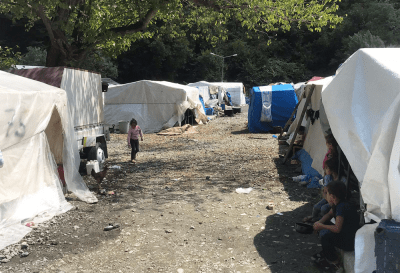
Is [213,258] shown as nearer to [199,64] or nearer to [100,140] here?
[100,140]

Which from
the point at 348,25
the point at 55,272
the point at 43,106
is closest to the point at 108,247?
the point at 55,272

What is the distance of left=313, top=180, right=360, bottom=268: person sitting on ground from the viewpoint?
13.8ft

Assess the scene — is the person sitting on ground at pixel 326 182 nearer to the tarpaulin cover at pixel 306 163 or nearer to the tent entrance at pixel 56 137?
the tarpaulin cover at pixel 306 163

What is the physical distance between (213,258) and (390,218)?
2.20 meters

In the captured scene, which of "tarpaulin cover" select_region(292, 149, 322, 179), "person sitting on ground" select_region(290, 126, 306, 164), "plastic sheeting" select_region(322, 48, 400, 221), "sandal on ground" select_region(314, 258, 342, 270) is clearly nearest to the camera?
"plastic sheeting" select_region(322, 48, 400, 221)

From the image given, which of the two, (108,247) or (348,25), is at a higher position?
(348,25)

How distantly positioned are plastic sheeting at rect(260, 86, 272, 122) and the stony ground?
736cm

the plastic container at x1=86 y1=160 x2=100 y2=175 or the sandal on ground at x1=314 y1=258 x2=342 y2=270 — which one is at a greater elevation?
the plastic container at x1=86 y1=160 x2=100 y2=175

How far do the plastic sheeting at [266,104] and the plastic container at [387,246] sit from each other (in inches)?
570

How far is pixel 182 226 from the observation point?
5.84m

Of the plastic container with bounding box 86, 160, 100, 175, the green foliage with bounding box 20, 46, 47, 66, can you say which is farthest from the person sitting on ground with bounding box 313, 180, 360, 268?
the green foliage with bounding box 20, 46, 47, 66

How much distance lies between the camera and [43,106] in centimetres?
638

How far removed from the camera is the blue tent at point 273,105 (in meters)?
17.4

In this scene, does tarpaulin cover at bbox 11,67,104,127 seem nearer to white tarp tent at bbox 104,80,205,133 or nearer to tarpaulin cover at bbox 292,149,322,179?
tarpaulin cover at bbox 292,149,322,179
